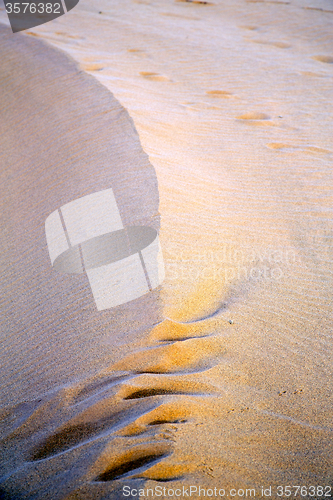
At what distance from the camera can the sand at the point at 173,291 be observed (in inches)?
73.2

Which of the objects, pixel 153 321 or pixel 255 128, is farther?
pixel 255 128

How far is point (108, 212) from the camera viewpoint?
3.48 metres

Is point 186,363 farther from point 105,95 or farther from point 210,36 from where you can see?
point 210,36

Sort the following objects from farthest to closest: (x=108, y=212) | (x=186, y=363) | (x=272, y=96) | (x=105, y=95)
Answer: (x=272, y=96) < (x=105, y=95) < (x=108, y=212) < (x=186, y=363)

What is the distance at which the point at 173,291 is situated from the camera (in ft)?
8.79

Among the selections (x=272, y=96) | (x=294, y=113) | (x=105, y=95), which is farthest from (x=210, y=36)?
(x=105, y=95)

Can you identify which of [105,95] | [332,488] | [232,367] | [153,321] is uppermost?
[105,95]

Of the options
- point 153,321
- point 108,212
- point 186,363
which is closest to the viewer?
point 186,363

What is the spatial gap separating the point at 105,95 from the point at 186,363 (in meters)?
3.75

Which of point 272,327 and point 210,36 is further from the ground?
point 210,36

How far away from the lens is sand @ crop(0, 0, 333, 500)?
186 cm

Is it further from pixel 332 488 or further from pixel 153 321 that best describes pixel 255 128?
pixel 332 488

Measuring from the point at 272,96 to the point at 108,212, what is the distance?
387 cm

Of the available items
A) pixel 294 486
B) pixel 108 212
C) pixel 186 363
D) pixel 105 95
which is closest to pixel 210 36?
pixel 105 95
